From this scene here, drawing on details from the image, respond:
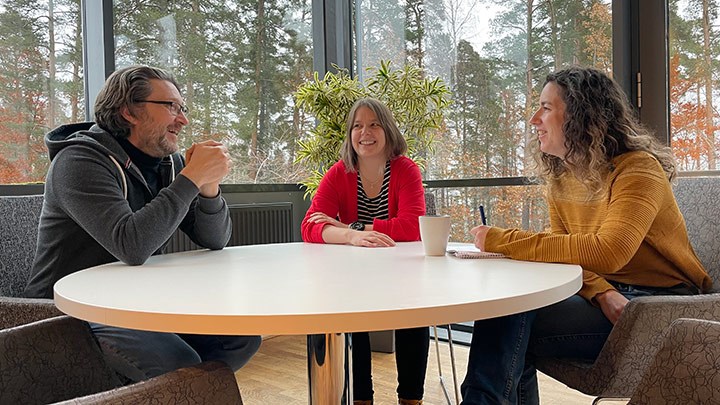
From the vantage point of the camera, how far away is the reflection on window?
123 inches

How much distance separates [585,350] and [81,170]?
1.32 meters

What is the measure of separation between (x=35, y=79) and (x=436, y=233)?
7.61ft

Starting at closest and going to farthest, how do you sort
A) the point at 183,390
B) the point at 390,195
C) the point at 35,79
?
the point at 183,390 → the point at 390,195 → the point at 35,79

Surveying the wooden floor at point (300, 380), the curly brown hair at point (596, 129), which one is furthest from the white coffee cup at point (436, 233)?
the wooden floor at point (300, 380)

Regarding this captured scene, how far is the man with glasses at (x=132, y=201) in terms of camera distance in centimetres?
122

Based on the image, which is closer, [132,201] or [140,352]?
[140,352]

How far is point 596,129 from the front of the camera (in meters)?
1.50

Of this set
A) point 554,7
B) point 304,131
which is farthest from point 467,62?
point 304,131

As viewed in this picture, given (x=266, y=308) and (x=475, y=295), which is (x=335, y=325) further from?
(x=475, y=295)

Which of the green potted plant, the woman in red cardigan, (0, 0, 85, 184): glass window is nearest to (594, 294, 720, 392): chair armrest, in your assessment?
the woman in red cardigan

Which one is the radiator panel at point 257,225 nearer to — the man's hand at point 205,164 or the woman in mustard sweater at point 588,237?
the man's hand at point 205,164

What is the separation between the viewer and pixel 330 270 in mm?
1128

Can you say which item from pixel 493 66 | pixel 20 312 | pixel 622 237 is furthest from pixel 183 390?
pixel 493 66

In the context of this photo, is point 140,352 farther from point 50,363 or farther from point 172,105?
point 172,105
